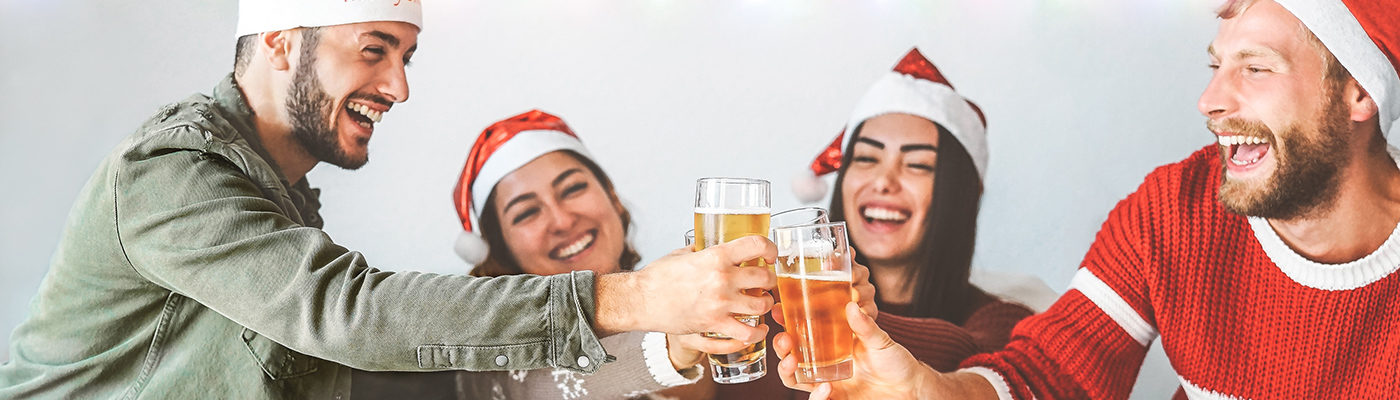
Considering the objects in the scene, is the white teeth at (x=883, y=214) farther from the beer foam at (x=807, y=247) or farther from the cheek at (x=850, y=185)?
the beer foam at (x=807, y=247)

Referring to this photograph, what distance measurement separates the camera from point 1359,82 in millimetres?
2229

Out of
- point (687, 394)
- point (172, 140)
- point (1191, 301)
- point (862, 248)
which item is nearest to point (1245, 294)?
point (1191, 301)

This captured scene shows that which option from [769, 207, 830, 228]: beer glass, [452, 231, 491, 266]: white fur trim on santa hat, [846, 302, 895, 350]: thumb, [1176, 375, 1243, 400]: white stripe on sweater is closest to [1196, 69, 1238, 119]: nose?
[1176, 375, 1243, 400]: white stripe on sweater

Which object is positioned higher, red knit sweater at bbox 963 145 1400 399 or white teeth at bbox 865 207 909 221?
white teeth at bbox 865 207 909 221

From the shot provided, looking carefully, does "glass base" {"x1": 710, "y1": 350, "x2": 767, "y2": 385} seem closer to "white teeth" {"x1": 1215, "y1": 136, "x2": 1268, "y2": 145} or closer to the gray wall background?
the gray wall background

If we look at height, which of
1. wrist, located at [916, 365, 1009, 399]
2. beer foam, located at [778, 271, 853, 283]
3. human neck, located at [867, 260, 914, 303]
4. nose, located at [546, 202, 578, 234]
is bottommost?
wrist, located at [916, 365, 1009, 399]

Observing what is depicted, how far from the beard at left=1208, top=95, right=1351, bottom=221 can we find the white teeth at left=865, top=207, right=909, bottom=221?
81 centimetres

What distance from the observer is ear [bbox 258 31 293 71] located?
2.20m

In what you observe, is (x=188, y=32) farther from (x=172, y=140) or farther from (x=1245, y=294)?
(x=1245, y=294)

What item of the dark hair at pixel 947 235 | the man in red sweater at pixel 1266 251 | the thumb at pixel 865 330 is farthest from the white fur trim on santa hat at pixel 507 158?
the man in red sweater at pixel 1266 251

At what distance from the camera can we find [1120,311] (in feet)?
7.93

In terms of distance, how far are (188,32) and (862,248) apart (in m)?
1.70

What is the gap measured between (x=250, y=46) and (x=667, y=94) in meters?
0.97

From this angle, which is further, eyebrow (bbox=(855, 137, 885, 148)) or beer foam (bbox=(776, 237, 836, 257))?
eyebrow (bbox=(855, 137, 885, 148))
